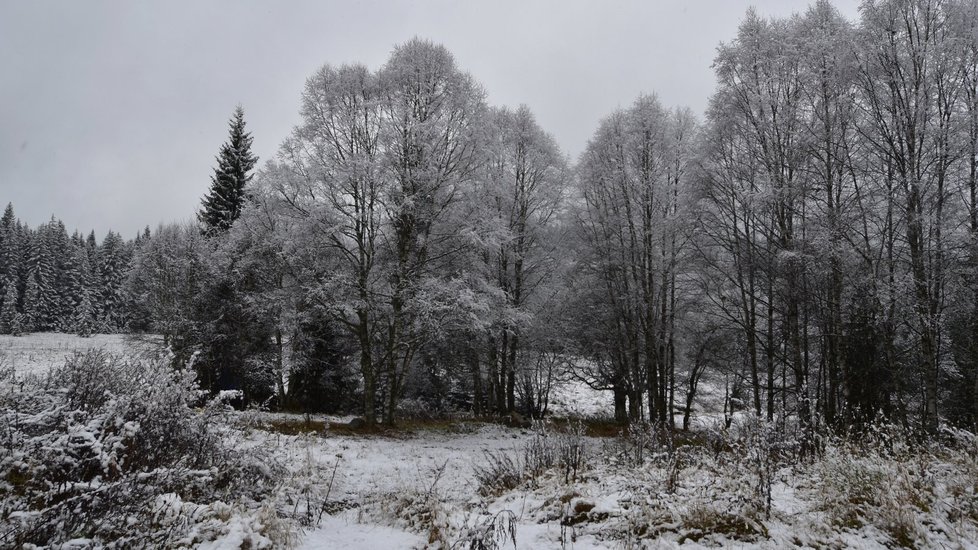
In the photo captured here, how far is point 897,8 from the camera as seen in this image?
10.6 metres

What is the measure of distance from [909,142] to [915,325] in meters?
4.03

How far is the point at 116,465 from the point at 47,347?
144 feet

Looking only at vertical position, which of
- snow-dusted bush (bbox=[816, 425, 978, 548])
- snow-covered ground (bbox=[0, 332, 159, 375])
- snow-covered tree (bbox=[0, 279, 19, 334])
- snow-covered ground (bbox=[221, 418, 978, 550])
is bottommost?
snow-covered ground (bbox=[0, 332, 159, 375])

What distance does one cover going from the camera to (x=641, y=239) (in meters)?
17.8

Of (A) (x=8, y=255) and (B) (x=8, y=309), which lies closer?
(B) (x=8, y=309)

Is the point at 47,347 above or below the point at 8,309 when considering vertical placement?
below

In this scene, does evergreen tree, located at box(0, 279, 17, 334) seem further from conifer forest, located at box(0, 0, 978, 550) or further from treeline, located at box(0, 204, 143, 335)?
conifer forest, located at box(0, 0, 978, 550)

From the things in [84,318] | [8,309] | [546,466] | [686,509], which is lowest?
[546,466]

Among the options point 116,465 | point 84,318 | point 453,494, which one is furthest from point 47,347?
point 116,465

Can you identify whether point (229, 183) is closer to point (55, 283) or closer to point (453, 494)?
point (453, 494)

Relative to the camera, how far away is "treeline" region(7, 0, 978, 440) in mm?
10484

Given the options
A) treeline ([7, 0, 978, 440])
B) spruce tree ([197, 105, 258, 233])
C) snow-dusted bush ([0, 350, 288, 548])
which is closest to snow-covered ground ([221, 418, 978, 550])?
snow-dusted bush ([0, 350, 288, 548])

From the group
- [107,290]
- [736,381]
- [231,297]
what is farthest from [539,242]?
[107,290]

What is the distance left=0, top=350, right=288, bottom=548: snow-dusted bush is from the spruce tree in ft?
72.5
